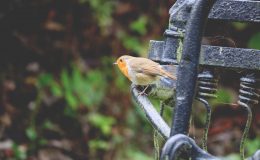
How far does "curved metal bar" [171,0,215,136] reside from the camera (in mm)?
1292

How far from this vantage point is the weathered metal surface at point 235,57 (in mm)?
1538

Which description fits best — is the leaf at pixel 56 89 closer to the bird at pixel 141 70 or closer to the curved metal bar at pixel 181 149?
the bird at pixel 141 70

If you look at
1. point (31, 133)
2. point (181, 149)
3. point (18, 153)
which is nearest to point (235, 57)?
point (181, 149)

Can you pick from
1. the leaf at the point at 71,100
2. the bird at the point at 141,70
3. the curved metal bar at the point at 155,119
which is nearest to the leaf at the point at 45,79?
the leaf at the point at 71,100

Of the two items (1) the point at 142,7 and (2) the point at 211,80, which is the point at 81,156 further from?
(2) the point at 211,80

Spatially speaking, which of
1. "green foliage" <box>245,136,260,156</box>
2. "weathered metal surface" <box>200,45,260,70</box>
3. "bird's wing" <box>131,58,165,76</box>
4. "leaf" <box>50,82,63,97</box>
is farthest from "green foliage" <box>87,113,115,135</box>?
"weathered metal surface" <box>200,45,260,70</box>

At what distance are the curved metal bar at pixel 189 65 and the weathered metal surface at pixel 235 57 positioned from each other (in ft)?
0.83

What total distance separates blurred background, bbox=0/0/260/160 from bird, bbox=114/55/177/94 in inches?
68.8

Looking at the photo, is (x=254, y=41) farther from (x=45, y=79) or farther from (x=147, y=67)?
(x=147, y=67)

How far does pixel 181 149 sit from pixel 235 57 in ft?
1.34

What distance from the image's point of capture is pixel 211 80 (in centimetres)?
163

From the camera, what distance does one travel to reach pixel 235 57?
1545 mm

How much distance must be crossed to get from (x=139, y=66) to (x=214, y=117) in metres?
2.83

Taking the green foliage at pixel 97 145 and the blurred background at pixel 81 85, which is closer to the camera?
the blurred background at pixel 81 85
